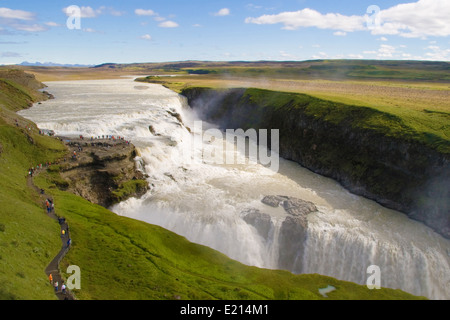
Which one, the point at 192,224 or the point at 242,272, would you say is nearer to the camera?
the point at 242,272

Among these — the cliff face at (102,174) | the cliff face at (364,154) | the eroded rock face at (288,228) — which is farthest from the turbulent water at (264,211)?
the cliff face at (364,154)

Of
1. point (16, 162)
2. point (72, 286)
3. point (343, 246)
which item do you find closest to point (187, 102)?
point (16, 162)

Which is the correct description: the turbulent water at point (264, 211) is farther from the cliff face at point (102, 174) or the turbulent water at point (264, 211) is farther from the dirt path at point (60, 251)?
the dirt path at point (60, 251)

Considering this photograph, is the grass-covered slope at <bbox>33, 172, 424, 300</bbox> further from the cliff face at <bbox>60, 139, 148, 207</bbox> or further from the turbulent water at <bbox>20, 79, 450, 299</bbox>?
the cliff face at <bbox>60, 139, 148, 207</bbox>

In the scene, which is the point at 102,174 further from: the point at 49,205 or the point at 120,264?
the point at 120,264
